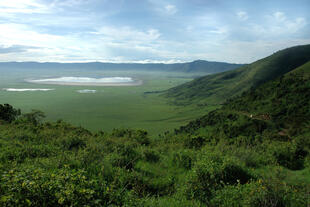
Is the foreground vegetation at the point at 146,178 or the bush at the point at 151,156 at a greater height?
the foreground vegetation at the point at 146,178

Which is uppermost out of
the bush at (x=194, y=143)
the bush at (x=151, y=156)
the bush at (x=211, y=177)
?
the bush at (x=211, y=177)

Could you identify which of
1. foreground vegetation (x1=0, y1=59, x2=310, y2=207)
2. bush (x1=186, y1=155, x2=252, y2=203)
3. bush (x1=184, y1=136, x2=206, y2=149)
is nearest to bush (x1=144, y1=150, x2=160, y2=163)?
foreground vegetation (x1=0, y1=59, x2=310, y2=207)

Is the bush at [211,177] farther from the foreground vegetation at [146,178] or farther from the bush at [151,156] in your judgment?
the bush at [151,156]

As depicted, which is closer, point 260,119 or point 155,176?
point 155,176

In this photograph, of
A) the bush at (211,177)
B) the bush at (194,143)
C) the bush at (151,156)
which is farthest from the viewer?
the bush at (194,143)

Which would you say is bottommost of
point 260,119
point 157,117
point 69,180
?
point 157,117

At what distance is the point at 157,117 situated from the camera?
12575 cm

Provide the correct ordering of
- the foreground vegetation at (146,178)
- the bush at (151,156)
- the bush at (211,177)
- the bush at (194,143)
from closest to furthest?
1. the foreground vegetation at (146,178)
2. the bush at (211,177)
3. the bush at (151,156)
4. the bush at (194,143)

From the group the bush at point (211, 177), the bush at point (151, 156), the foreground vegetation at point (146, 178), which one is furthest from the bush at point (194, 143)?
the bush at point (211, 177)

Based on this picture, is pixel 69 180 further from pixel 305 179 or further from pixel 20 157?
pixel 305 179

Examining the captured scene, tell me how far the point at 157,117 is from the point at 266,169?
381ft

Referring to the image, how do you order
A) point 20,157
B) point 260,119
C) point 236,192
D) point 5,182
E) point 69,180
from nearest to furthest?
point 5,182 → point 69,180 → point 236,192 → point 20,157 → point 260,119

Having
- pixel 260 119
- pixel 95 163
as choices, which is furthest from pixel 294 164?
pixel 260 119

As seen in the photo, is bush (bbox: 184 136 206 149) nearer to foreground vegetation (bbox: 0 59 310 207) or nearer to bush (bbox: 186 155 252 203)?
foreground vegetation (bbox: 0 59 310 207)
